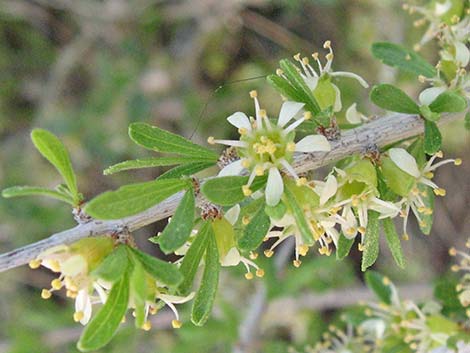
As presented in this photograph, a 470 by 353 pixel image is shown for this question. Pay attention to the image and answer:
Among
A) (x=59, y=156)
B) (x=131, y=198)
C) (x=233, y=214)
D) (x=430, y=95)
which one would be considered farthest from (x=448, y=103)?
(x=59, y=156)

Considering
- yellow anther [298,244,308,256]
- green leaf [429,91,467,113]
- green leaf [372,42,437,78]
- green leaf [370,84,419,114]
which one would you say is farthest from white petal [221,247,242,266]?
green leaf [372,42,437,78]

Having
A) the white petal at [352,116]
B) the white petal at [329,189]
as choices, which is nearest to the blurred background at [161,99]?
the white petal at [352,116]

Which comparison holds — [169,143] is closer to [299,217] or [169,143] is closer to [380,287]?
[299,217]

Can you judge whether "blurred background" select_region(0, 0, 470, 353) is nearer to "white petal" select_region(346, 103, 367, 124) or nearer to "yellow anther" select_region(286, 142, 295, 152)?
"white petal" select_region(346, 103, 367, 124)

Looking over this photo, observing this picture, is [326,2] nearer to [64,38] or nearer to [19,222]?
[64,38]

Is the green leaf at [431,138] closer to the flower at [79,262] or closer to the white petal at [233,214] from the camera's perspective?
the white petal at [233,214]

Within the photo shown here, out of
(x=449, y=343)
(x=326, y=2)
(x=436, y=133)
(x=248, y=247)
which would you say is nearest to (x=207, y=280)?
(x=248, y=247)
